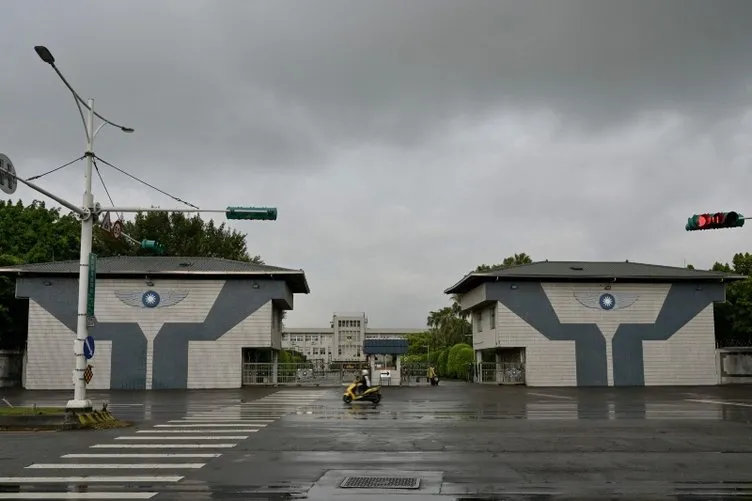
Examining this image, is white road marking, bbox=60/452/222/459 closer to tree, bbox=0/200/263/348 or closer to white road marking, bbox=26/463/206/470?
white road marking, bbox=26/463/206/470

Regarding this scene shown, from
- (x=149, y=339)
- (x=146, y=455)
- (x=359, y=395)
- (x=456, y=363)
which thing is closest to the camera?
(x=146, y=455)

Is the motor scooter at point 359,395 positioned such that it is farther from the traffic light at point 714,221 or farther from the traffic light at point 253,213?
the traffic light at point 714,221

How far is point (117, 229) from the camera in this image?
68.3 feet

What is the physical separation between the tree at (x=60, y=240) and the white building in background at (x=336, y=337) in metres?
85.3

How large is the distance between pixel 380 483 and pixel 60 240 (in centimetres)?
4875

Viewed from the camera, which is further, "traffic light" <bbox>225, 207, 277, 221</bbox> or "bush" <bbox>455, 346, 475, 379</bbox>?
"bush" <bbox>455, 346, 475, 379</bbox>

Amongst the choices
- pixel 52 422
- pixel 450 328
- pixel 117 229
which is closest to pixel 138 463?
pixel 52 422

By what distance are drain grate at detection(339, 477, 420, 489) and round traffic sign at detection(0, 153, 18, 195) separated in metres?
11.0

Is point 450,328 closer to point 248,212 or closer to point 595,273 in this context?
point 595,273

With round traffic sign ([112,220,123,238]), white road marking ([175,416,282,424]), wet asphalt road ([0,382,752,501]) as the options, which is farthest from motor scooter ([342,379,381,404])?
round traffic sign ([112,220,123,238])

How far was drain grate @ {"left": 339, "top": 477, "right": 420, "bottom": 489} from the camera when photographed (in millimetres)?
9867

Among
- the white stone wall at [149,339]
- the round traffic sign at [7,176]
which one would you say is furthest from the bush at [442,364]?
the round traffic sign at [7,176]

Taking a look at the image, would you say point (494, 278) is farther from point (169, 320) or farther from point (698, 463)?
point (698, 463)

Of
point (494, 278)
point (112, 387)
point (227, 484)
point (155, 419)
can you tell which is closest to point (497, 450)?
point (227, 484)
